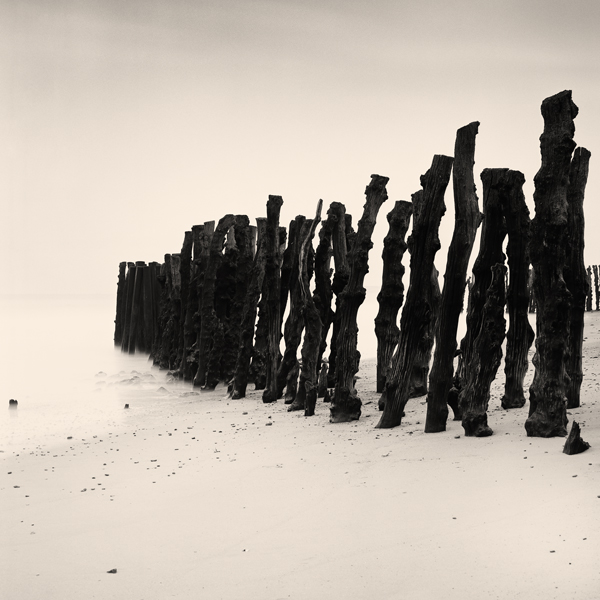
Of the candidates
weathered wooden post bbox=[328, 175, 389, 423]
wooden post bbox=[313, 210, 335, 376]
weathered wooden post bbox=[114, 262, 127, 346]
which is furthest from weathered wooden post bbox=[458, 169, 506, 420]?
weathered wooden post bbox=[114, 262, 127, 346]

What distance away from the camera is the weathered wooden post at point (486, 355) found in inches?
224

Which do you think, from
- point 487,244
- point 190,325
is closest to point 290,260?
point 190,325

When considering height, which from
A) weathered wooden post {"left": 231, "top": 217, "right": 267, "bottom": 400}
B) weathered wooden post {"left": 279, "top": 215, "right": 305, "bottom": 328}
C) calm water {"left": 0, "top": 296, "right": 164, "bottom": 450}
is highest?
weathered wooden post {"left": 279, "top": 215, "right": 305, "bottom": 328}

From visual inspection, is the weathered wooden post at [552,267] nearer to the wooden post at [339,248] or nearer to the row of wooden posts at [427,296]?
the row of wooden posts at [427,296]

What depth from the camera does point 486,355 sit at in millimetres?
5750

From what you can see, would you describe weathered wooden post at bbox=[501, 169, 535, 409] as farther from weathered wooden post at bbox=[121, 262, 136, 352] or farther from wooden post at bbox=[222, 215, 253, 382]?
weathered wooden post at bbox=[121, 262, 136, 352]

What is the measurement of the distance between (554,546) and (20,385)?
10689mm

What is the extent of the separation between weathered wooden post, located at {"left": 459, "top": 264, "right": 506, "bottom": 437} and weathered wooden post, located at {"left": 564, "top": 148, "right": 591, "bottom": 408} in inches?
40.1

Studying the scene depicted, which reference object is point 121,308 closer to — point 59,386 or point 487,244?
point 59,386

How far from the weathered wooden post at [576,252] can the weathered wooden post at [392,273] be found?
1.62 metres

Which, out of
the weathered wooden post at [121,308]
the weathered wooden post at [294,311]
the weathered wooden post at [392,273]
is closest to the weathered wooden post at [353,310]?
the weathered wooden post at [392,273]

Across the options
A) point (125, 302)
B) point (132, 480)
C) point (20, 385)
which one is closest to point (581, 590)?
point (132, 480)

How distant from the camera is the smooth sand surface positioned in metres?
3.43

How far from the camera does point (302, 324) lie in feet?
30.0
